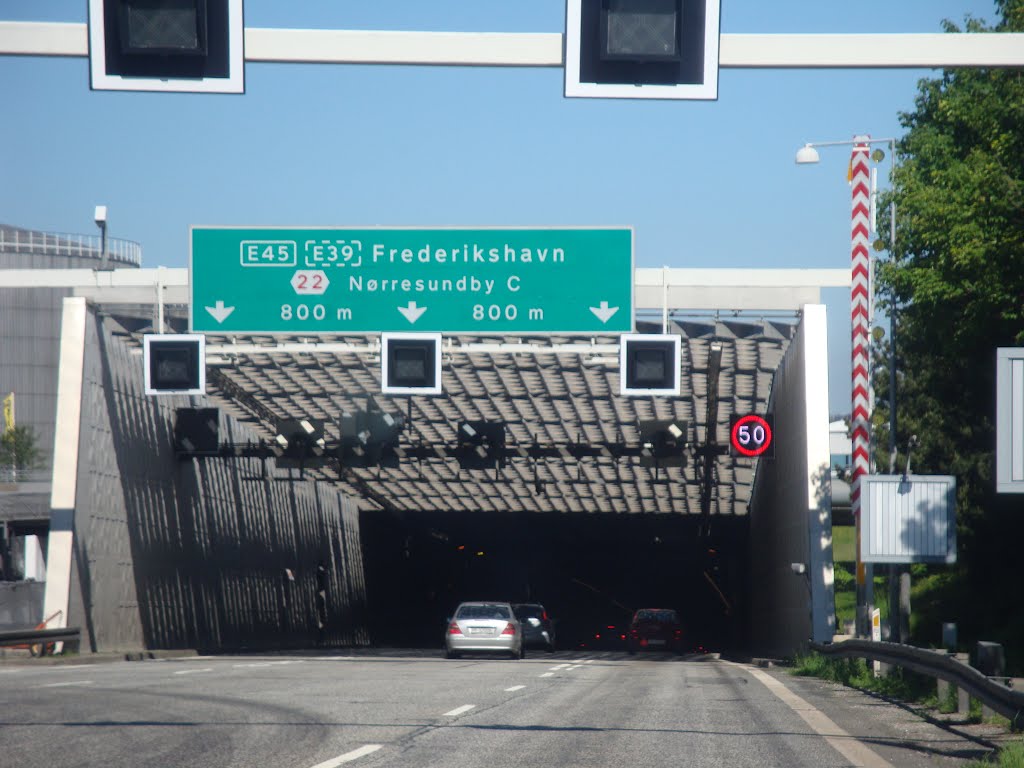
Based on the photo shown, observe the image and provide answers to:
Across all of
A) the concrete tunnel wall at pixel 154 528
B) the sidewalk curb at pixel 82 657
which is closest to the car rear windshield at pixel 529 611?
the concrete tunnel wall at pixel 154 528

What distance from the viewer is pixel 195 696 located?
1532 centimetres

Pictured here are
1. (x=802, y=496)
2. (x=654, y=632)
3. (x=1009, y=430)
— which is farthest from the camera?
(x=654, y=632)

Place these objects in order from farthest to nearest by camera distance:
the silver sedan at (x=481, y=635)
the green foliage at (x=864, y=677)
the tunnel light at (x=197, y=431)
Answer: the tunnel light at (x=197, y=431), the silver sedan at (x=481, y=635), the green foliage at (x=864, y=677)

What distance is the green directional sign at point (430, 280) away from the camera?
2381 centimetres

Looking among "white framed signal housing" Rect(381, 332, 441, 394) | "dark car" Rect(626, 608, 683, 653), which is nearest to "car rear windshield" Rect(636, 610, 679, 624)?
"dark car" Rect(626, 608, 683, 653)

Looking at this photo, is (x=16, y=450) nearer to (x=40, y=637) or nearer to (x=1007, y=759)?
(x=40, y=637)

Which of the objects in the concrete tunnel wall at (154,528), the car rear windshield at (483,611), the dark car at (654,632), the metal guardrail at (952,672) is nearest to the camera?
the metal guardrail at (952,672)

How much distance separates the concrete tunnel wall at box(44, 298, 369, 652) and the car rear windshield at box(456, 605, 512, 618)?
9214 millimetres

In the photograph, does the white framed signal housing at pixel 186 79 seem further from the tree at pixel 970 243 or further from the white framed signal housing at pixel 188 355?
the tree at pixel 970 243

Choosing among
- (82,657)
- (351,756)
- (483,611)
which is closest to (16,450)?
(82,657)

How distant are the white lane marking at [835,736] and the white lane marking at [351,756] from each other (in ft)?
11.3

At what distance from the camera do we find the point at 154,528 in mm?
39594

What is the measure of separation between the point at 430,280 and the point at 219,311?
371 centimetres

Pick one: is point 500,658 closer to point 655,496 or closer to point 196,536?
point 196,536
